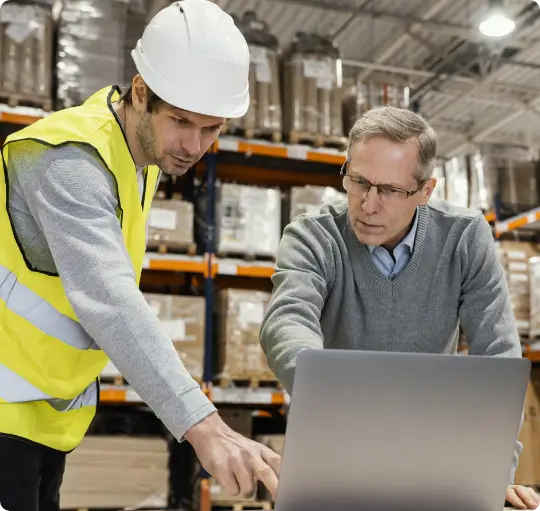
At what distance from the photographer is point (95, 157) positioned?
163 cm

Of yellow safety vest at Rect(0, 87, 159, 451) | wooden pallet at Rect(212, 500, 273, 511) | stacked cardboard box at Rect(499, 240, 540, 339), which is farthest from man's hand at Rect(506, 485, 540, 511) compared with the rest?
stacked cardboard box at Rect(499, 240, 540, 339)

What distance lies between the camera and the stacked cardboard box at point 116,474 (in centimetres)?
480

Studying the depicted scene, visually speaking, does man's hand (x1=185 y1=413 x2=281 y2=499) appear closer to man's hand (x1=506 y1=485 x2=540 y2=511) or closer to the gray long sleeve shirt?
the gray long sleeve shirt

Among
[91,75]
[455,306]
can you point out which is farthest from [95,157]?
[91,75]

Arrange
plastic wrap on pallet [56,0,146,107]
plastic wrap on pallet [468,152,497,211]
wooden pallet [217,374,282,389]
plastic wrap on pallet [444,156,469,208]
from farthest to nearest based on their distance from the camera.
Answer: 1. plastic wrap on pallet [444,156,469,208]
2. plastic wrap on pallet [468,152,497,211]
3. wooden pallet [217,374,282,389]
4. plastic wrap on pallet [56,0,146,107]

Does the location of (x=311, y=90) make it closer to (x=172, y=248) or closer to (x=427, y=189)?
(x=172, y=248)

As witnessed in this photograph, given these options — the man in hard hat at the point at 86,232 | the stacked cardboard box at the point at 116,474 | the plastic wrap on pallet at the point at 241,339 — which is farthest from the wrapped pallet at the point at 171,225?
the man in hard hat at the point at 86,232

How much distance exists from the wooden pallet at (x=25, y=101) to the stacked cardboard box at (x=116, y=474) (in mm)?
2207

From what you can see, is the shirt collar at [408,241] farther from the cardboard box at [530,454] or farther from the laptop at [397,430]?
the cardboard box at [530,454]

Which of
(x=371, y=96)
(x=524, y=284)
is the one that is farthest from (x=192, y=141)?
(x=524, y=284)

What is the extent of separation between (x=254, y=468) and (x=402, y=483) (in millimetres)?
274

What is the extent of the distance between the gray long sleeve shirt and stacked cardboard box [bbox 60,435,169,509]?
3.48 meters

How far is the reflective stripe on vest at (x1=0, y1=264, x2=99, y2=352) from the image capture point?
1697 millimetres

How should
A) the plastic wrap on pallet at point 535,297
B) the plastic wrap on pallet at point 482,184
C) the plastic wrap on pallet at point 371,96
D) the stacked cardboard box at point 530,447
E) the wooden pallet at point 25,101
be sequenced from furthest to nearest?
the plastic wrap on pallet at point 482,184
the plastic wrap on pallet at point 535,297
the stacked cardboard box at point 530,447
the plastic wrap on pallet at point 371,96
the wooden pallet at point 25,101
